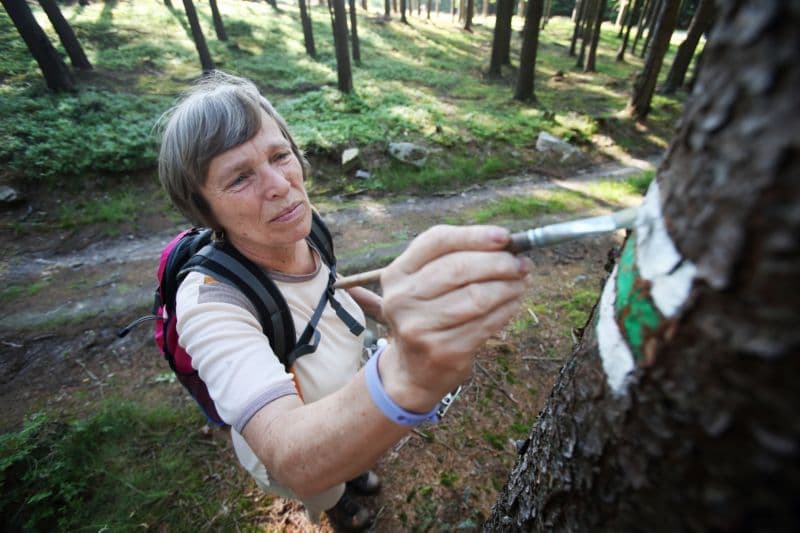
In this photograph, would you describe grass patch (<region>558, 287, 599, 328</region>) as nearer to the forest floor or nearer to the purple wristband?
the forest floor

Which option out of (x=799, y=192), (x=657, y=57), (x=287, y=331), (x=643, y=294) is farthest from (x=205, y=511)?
(x=657, y=57)

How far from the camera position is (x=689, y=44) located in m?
12.7

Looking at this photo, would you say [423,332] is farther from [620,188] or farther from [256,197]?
[620,188]

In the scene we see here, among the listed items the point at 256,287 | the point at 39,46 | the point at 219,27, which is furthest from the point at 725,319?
the point at 219,27

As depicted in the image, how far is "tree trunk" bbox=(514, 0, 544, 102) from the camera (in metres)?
11.1

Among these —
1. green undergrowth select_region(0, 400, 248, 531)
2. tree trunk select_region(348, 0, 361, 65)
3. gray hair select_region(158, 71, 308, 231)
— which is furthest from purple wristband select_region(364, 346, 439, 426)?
tree trunk select_region(348, 0, 361, 65)

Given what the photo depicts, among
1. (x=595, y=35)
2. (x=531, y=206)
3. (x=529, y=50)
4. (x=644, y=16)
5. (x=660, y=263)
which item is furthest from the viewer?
(x=644, y=16)

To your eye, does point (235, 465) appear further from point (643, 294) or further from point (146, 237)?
point (146, 237)

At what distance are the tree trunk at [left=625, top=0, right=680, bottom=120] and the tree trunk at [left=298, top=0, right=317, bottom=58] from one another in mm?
14666

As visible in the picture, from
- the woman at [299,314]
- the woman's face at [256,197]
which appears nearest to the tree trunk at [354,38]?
the woman at [299,314]

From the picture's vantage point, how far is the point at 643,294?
2.43 ft

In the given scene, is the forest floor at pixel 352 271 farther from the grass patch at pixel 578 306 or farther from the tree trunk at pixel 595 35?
the tree trunk at pixel 595 35

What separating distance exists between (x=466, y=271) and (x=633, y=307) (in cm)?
40

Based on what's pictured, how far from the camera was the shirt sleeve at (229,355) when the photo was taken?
1435 millimetres
